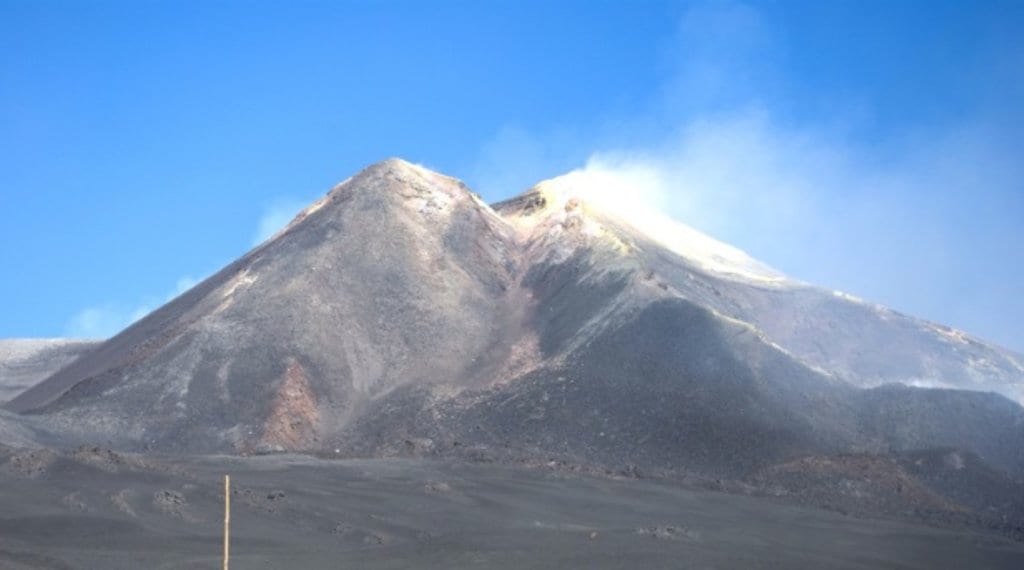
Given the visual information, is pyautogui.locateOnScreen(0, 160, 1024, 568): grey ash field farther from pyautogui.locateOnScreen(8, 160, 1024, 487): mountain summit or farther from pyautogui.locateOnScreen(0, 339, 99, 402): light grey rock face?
pyautogui.locateOnScreen(0, 339, 99, 402): light grey rock face

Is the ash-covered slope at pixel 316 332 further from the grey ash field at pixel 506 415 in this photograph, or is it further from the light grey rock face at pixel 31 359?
the light grey rock face at pixel 31 359

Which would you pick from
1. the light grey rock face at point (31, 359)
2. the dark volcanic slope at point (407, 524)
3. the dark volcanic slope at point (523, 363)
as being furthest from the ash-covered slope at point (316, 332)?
the light grey rock face at point (31, 359)

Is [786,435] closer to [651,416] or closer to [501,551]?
[651,416]

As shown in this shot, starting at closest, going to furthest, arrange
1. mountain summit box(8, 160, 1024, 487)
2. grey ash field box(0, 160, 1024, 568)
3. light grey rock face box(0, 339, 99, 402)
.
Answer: grey ash field box(0, 160, 1024, 568) < mountain summit box(8, 160, 1024, 487) < light grey rock face box(0, 339, 99, 402)

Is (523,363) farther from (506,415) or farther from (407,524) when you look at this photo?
(407,524)

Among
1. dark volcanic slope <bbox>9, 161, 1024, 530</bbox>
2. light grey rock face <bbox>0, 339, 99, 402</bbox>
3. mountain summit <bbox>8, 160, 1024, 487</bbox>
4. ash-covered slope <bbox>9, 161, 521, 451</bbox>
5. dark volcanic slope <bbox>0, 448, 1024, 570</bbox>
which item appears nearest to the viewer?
dark volcanic slope <bbox>0, 448, 1024, 570</bbox>

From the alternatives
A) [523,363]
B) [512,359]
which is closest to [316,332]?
[512,359]

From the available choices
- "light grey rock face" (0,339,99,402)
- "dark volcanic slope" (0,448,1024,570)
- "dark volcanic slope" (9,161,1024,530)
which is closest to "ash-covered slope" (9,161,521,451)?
"dark volcanic slope" (9,161,1024,530)

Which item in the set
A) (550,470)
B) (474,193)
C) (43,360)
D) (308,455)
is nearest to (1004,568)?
(550,470)
